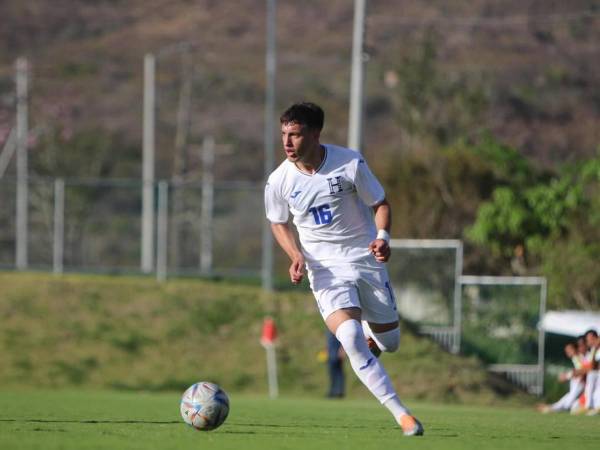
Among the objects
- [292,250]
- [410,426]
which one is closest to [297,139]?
[292,250]

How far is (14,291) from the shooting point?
3031 centimetres

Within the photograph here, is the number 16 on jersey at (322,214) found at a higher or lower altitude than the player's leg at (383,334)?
higher

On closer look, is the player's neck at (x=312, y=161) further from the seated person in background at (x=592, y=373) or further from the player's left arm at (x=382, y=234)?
the seated person in background at (x=592, y=373)

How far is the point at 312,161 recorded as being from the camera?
388 inches

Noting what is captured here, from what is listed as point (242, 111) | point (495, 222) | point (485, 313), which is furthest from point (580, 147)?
point (485, 313)

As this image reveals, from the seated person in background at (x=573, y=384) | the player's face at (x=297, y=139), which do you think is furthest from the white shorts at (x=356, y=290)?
the seated person in background at (x=573, y=384)

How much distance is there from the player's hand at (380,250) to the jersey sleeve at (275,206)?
37.4 inches

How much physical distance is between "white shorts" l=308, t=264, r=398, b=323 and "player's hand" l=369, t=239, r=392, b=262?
15.4 inches

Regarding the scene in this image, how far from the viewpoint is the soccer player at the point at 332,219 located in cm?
968

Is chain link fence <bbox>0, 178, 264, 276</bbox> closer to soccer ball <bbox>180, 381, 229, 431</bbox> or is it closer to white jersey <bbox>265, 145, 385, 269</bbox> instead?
white jersey <bbox>265, 145, 385, 269</bbox>

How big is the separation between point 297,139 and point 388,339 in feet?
5.99

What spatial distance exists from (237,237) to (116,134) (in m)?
41.7

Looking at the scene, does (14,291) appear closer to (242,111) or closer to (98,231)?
(98,231)

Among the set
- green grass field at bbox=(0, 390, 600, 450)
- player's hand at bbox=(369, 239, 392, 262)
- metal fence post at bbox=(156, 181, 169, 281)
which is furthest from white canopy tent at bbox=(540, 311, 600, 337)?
player's hand at bbox=(369, 239, 392, 262)
